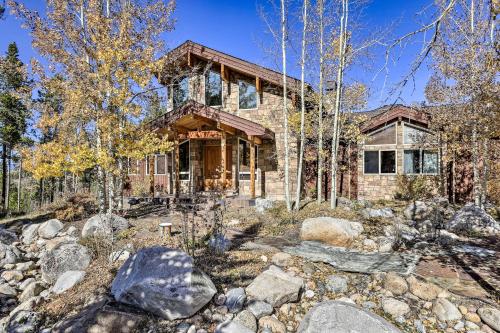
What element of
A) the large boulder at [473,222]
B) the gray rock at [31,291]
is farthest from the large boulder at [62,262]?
the large boulder at [473,222]

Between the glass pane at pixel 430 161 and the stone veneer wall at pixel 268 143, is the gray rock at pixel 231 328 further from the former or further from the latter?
the glass pane at pixel 430 161

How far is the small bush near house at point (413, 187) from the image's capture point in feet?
41.8

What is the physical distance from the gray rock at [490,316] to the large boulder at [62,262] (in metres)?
6.41

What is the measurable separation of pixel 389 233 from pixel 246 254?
387 centimetres

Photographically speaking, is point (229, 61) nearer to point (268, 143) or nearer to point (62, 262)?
point (268, 143)

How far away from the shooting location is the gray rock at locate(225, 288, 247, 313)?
13.5 ft

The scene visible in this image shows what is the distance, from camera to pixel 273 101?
13.0m

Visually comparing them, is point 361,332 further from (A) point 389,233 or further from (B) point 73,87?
(B) point 73,87

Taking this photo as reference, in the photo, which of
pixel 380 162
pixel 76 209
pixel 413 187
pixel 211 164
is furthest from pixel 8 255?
pixel 413 187

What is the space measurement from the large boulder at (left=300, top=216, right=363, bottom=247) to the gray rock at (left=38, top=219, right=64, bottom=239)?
6867mm

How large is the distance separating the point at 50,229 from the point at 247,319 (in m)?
7.36

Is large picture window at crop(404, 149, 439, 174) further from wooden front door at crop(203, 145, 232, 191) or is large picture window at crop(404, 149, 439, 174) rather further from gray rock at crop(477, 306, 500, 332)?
gray rock at crop(477, 306, 500, 332)

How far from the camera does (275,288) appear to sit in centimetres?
431

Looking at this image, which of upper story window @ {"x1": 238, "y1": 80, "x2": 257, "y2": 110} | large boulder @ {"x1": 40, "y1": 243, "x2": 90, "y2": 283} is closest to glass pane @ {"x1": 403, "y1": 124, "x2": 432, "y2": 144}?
upper story window @ {"x1": 238, "y1": 80, "x2": 257, "y2": 110}
